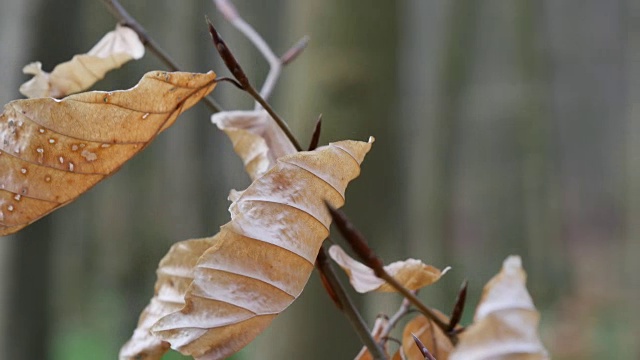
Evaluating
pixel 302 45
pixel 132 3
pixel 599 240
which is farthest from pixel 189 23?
pixel 599 240

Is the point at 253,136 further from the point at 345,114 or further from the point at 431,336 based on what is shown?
the point at 345,114

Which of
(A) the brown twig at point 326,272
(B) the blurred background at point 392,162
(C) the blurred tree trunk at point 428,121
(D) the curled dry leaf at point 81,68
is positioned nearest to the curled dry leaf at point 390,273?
(A) the brown twig at point 326,272

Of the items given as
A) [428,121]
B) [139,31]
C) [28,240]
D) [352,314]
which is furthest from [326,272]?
[428,121]

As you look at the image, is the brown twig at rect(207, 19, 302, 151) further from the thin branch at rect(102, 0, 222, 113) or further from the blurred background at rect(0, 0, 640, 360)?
the blurred background at rect(0, 0, 640, 360)

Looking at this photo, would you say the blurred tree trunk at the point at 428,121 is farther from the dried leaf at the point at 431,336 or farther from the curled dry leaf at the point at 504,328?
the curled dry leaf at the point at 504,328

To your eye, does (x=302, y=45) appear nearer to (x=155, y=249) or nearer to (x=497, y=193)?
(x=155, y=249)
